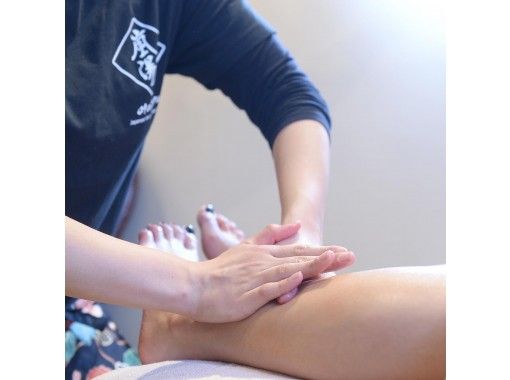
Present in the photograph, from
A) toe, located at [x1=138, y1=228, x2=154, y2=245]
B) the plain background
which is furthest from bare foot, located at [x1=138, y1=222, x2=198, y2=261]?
the plain background

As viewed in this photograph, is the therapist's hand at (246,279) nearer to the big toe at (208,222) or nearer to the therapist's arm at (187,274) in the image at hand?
the therapist's arm at (187,274)

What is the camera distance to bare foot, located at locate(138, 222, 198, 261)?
56.2 inches

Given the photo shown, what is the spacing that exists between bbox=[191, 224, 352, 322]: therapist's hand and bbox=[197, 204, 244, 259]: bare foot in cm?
63

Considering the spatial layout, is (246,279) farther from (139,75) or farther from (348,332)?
(139,75)

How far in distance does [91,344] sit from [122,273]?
1.05 meters

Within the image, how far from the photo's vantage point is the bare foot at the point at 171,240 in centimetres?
143

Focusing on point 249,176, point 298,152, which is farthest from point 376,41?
point 298,152

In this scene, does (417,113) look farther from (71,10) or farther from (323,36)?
(71,10)

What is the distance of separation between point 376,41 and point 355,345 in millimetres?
1164

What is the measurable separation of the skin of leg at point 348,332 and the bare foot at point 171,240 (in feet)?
1.65

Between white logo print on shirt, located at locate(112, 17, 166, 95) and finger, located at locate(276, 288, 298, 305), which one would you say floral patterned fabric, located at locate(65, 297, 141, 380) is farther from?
finger, located at locate(276, 288, 298, 305)

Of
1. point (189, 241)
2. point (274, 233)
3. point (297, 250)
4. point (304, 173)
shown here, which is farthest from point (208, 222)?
point (297, 250)

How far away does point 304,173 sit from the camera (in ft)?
4.09

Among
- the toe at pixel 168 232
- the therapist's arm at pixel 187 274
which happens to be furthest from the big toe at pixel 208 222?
the therapist's arm at pixel 187 274
